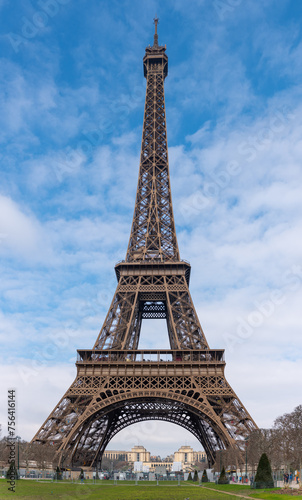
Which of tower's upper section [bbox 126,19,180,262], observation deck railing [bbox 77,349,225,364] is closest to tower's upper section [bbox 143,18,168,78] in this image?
tower's upper section [bbox 126,19,180,262]

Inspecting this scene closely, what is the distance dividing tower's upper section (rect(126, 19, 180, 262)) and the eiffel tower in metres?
0.16

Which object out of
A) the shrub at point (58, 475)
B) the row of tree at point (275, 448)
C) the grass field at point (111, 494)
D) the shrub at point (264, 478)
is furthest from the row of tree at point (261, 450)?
the grass field at point (111, 494)

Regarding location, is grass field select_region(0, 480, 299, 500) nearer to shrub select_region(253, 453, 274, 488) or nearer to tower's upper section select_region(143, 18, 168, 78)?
shrub select_region(253, 453, 274, 488)

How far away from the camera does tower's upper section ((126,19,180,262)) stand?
64.0m

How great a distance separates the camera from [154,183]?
6906 cm

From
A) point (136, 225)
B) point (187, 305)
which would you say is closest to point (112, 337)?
point (187, 305)

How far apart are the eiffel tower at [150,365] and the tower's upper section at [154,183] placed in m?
0.16

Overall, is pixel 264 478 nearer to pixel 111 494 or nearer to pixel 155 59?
pixel 111 494

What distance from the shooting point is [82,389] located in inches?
1956

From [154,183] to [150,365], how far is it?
96.5 feet

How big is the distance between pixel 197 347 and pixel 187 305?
17.8 feet

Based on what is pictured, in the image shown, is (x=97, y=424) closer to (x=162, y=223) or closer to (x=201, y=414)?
(x=201, y=414)

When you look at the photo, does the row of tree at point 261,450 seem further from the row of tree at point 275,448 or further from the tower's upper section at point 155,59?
the tower's upper section at point 155,59

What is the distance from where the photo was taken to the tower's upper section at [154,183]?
6397cm
